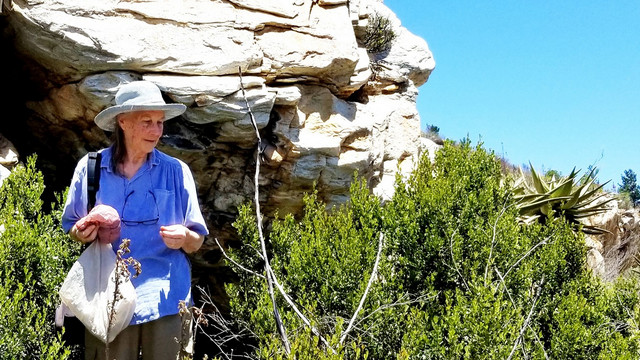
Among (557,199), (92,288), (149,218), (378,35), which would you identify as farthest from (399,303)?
(557,199)

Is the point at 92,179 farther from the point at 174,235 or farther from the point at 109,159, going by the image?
the point at 174,235

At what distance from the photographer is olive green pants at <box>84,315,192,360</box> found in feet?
12.2

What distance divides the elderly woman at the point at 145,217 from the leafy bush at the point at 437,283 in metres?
1.04

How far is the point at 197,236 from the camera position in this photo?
12.3 ft

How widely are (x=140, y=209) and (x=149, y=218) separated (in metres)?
0.07

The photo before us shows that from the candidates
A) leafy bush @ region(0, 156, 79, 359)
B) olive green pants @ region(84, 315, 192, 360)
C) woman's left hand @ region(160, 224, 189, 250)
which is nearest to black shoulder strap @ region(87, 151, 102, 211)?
woman's left hand @ region(160, 224, 189, 250)

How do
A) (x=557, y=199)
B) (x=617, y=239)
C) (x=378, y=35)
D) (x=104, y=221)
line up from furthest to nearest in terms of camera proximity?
(x=617, y=239) < (x=557, y=199) < (x=378, y=35) < (x=104, y=221)

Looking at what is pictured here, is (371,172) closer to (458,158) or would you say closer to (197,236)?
(458,158)

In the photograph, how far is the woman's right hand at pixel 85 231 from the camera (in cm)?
347

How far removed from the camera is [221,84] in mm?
5570

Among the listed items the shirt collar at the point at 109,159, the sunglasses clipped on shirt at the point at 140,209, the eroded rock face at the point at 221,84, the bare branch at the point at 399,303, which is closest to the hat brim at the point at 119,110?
the shirt collar at the point at 109,159

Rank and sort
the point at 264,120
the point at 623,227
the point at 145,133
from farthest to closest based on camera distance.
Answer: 1. the point at 623,227
2. the point at 264,120
3. the point at 145,133

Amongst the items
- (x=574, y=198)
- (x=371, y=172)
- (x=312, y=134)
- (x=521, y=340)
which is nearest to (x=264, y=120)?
(x=312, y=134)

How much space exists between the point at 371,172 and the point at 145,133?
356cm
